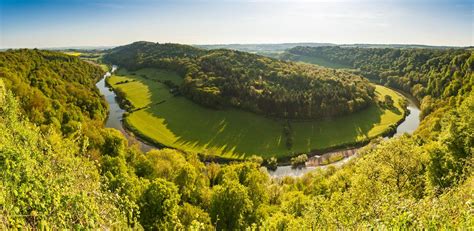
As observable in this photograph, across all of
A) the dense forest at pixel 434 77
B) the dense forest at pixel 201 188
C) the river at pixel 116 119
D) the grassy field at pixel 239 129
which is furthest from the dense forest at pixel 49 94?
the dense forest at pixel 434 77

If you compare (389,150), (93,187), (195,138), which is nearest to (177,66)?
(195,138)

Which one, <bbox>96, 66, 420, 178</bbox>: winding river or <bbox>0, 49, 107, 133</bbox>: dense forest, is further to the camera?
<bbox>96, 66, 420, 178</bbox>: winding river

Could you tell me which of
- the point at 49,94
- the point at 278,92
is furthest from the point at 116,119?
the point at 278,92

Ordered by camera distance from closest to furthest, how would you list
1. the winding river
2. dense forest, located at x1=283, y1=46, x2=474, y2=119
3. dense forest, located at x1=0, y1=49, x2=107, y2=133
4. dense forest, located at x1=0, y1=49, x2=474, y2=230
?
dense forest, located at x1=0, y1=49, x2=474, y2=230 → dense forest, located at x1=0, y1=49, x2=107, y2=133 → the winding river → dense forest, located at x1=283, y1=46, x2=474, y2=119

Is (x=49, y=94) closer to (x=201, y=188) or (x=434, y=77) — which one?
(x=201, y=188)

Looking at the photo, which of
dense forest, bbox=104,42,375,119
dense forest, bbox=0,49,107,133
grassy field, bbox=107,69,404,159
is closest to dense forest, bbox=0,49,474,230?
dense forest, bbox=0,49,107,133

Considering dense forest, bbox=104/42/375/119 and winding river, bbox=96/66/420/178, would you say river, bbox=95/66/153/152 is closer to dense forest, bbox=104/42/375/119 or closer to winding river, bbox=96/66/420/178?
winding river, bbox=96/66/420/178
